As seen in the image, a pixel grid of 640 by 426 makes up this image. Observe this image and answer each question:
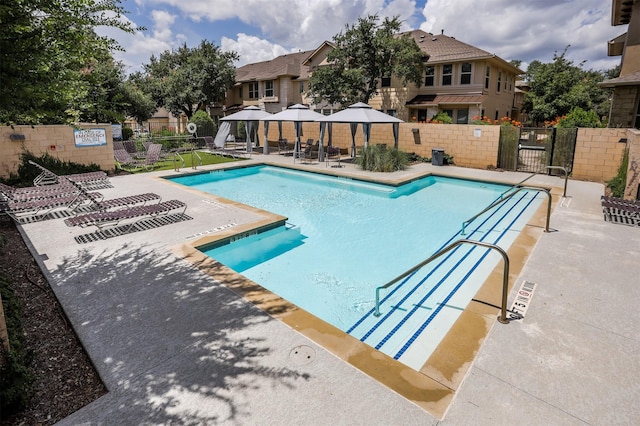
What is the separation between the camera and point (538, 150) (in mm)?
16516

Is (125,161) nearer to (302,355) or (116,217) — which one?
(116,217)

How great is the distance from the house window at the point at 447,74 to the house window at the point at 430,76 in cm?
71

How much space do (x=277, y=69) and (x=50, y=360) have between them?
34359 mm

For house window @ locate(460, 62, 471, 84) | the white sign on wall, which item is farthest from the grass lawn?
house window @ locate(460, 62, 471, 84)

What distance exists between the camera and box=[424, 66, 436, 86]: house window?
1022 inches

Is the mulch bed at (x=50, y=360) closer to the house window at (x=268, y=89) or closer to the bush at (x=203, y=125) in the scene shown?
the bush at (x=203, y=125)

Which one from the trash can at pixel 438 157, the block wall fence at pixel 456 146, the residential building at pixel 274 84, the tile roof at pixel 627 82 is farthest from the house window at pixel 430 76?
the tile roof at pixel 627 82

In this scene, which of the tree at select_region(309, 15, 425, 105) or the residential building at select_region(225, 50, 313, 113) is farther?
the residential building at select_region(225, 50, 313, 113)

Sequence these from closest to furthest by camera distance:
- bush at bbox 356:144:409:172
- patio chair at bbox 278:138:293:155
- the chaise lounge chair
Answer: the chaise lounge chair, bush at bbox 356:144:409:172, patio chair at bbox 278:138:293:155

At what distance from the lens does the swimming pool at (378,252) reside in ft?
17.0

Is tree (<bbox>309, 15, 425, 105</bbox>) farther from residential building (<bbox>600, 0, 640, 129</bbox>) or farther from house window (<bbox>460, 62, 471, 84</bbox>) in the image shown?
residential building (<bbox>600, 0, 640, 129</bbox>)

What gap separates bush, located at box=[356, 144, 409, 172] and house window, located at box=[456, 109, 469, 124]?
12.1 meters

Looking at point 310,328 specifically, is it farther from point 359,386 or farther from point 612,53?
point 612,53

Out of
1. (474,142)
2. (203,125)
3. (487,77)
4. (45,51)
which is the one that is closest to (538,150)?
(474,142)
